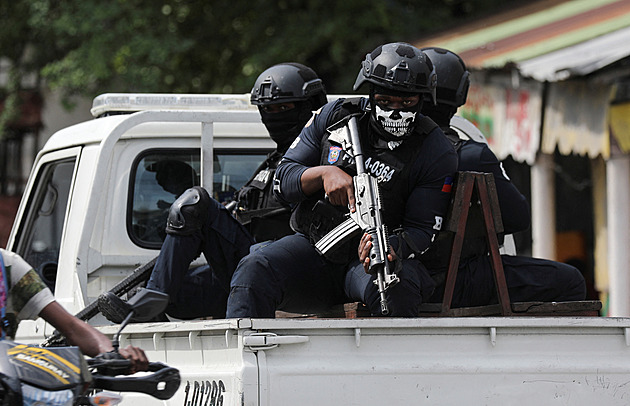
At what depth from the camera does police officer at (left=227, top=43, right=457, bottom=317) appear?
4.50m

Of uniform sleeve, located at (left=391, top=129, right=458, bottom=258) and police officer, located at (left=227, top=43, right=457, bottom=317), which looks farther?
uniform sleeve, located at (left=391, top=129, right=458, bottom=258)

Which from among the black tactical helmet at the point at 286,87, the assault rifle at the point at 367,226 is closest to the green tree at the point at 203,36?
the black tactical helmet at the point at 286,87

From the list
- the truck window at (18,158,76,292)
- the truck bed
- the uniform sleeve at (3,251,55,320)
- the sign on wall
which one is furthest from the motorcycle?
the sign on wall

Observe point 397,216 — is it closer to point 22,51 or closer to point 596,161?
point 596,161

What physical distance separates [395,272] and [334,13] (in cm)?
1126

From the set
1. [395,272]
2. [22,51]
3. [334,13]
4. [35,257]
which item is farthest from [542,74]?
[22,51]

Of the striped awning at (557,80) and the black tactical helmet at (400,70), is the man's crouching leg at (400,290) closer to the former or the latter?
the black tactical helmet at (400,70)

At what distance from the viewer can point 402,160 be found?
4684 mm

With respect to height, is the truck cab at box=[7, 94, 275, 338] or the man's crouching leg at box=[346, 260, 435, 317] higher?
the truck cab at box=[7, 94, 275, 338]

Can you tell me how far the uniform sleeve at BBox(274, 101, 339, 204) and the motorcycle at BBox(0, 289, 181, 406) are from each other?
1648mm

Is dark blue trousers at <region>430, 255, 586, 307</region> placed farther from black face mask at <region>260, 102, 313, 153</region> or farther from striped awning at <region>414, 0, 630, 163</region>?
striped awning at <region>414, 0, 630, 163</region>

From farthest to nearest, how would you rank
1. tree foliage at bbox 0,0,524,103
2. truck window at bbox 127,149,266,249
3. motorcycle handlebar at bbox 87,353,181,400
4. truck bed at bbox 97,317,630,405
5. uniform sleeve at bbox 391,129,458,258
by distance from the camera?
tree foliage at bbox 0,0,524,103, truck window at bbox 127,149,266,249, uniform sleeve at bbox 391,129,458,258, truck bed at bbox 97,317,630,405, motorcycle handlebar at bbox 87,353,181,400

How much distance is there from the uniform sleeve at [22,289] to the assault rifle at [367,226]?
145 cm

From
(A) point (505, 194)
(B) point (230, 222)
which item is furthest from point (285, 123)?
(A) point (505, 194)
